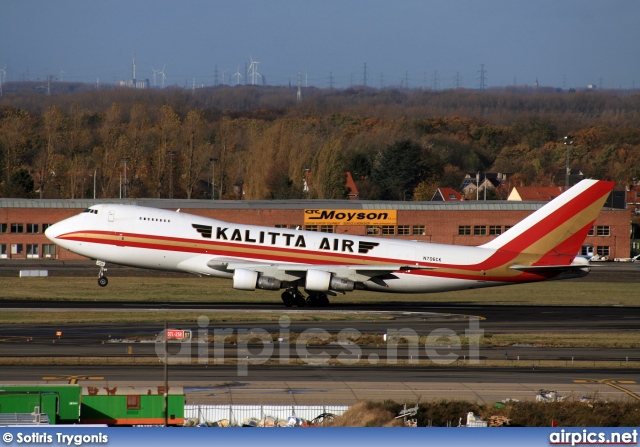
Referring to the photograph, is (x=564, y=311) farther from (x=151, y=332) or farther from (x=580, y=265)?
(x=151, y=332)

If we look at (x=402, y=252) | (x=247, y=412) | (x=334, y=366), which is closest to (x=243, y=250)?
(x=402, y=252)

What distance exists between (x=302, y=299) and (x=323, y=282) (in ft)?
7.81

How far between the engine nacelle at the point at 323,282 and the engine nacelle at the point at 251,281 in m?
2.03

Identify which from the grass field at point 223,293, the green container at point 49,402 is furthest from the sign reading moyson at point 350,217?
the green container at point 49,402

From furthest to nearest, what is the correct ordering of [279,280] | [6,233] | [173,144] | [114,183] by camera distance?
[173,144] → [114,183] → [6,233] → [279,280]

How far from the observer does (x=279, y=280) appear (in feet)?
175

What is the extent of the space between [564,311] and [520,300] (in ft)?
26.5

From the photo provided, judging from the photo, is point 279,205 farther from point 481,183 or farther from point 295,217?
point 481,183

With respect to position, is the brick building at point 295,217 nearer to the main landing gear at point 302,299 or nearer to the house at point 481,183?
the main landing gear at point 302,299

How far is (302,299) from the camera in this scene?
180ft

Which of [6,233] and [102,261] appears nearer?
[102,261]

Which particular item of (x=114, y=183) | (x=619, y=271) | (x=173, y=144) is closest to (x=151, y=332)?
(x=619, y=271)

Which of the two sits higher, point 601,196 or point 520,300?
point 601,196

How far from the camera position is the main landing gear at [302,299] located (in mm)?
54500
